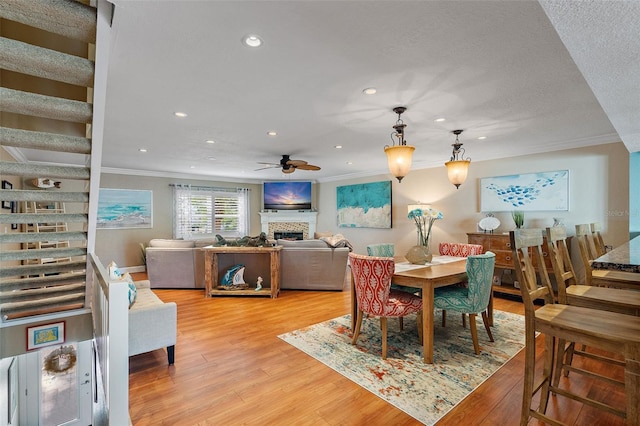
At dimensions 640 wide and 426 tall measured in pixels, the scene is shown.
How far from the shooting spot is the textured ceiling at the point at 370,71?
1.46 m

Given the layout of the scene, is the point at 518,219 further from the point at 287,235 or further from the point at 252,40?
the point at 287,235

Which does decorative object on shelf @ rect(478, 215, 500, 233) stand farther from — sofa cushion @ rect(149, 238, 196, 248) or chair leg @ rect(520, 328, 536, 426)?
sofa cushion @ rect(149, 238, 196, 248)

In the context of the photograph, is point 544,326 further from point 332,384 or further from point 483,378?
point 332,384

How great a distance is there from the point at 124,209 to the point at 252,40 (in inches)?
251

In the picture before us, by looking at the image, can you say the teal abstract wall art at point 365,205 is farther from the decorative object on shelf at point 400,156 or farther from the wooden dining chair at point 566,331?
the wooden dining chair at point 566,331

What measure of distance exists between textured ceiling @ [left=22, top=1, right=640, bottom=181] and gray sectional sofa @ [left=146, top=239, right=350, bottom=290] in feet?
6.36

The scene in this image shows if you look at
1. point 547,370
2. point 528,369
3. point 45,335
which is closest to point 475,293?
point 547,370

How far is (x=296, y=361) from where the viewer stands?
265 cm

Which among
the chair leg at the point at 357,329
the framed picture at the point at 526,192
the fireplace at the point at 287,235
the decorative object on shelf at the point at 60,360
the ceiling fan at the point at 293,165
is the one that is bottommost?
the decorative object on shelf at the point at 60,360

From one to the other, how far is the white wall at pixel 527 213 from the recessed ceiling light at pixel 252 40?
461 centimetres

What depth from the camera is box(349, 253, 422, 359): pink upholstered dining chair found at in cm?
263

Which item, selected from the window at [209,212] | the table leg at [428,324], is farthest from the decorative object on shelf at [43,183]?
the table leg at [428,324]

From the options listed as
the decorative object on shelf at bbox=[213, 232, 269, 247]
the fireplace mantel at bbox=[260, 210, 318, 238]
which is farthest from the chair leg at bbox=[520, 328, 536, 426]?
the fireplace mantel at bbox=[260, 210, 318, 238]

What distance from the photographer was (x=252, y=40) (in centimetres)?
174
